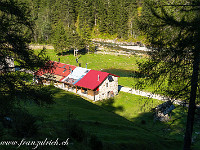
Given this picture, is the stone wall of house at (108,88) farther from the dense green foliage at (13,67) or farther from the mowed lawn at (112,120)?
the dense green foliage at (13,67)

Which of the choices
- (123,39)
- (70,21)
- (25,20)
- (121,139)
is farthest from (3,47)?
(70,21)

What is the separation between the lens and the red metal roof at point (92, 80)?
111 feet

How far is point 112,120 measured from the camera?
21.7 meters

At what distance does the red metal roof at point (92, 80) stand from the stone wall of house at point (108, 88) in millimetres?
829

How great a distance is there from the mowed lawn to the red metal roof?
138 inches

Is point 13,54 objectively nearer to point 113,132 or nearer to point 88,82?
→ point 113,132

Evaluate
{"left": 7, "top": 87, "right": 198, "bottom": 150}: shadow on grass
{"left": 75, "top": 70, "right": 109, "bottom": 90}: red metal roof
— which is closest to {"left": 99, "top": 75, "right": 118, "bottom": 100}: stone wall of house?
{"left": 75, "top": 70, "right": 109, "bottom": 90}: red metal roof

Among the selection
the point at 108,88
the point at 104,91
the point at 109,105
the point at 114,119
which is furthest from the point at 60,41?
the point at 114,119

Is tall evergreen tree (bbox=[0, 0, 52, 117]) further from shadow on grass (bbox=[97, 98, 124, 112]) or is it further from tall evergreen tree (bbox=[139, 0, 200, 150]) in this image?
shadow on grass (bbox=[97, 98, 124, 112])

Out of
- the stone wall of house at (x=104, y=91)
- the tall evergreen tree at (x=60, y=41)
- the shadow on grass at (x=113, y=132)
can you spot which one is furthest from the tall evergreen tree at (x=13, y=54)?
the tall evergreen tree at (x=60, y=41)

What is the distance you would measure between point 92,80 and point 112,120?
14.1 m

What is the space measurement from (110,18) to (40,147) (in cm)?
9848

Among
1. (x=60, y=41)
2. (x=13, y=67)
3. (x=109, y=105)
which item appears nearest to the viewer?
(x=13, y=67)

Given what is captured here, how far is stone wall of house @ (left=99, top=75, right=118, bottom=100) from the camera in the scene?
34372 millimetres
